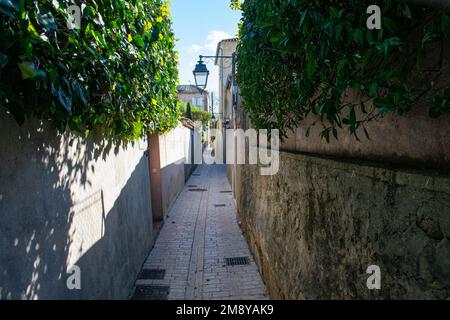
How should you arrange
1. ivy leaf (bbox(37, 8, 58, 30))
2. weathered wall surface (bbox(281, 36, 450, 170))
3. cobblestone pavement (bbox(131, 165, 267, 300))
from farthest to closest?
cobblestone pavement (bbox(131, 165, 267, 300)), ivy leaf (bbox(37, 8, 58, 30)), weathered wall surface (bbox(281, 36, 450, 170))

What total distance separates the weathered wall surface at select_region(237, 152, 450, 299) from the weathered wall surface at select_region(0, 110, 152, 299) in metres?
2.40

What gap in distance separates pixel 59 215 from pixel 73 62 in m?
1.41

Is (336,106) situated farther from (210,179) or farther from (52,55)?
(210,179)

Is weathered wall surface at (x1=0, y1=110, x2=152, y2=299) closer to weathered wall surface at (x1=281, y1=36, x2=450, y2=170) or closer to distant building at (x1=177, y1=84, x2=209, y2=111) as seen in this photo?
weathered wall surface at (x1=281, y1=36, x2=450, y2=170)

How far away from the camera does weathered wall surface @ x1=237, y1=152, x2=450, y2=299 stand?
1274mm

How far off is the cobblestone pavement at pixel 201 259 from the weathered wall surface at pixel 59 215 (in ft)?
3.07

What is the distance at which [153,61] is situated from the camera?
12.9 feet

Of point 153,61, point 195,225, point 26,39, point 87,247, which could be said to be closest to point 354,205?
point 26,39

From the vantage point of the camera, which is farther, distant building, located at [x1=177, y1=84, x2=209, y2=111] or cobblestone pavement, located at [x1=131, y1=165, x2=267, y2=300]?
distant building, located at [x1=177, y1=84, x2=209, y2=111]

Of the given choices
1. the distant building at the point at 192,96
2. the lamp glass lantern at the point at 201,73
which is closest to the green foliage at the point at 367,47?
the lamp glass lantern at the point at 201,73

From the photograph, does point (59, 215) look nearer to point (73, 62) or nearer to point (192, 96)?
point (73, 62)

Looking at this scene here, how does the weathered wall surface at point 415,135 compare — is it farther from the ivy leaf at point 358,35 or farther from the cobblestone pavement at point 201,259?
the cobblestone pavement at point 201,259

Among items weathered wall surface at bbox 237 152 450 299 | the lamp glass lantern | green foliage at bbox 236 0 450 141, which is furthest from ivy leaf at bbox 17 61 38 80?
the lamp glass lantern

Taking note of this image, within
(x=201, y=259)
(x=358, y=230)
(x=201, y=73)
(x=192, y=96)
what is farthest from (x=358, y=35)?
(x=192, y=96)
